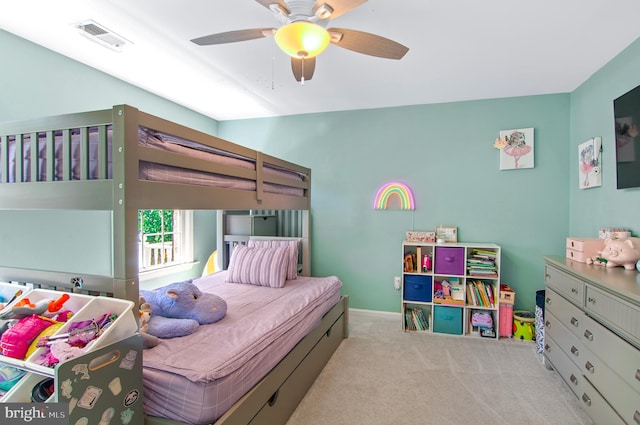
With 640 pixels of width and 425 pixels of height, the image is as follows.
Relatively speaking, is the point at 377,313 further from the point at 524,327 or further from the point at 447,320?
the point at 524,327

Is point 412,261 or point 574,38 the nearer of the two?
point 574,38

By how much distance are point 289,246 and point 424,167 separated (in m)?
1.80

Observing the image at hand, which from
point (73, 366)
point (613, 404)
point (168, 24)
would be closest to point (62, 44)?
point (168, 24)

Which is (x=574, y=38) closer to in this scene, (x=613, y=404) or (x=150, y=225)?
(x=613, y=404)

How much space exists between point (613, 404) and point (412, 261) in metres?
1.94

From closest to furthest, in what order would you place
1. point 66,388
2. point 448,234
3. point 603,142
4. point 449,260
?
1. point 66,388
2. point 603,142
3. point 449,260
4. point 448,234

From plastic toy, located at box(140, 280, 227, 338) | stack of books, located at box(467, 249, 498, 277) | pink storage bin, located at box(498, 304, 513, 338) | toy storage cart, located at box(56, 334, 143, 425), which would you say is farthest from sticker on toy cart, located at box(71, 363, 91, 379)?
pink storage bin, located at box(498, 304, 513, 338)

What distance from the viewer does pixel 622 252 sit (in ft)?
6.68

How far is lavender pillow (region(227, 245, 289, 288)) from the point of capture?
2850 millimetres

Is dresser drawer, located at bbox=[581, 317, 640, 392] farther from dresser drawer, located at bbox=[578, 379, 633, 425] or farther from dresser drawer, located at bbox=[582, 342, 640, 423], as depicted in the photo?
dresser drawer, located at bbox=[578, 379, 633, 425]

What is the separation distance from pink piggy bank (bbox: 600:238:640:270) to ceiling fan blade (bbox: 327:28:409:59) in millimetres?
1898

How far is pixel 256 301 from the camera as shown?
Result: 2381mm

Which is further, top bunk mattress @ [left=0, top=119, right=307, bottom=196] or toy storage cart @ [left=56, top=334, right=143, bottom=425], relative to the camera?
top bunk mattress @ [left=0, top=119, right=307, bottom=196]

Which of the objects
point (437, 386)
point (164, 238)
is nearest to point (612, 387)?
point (437, 386)
